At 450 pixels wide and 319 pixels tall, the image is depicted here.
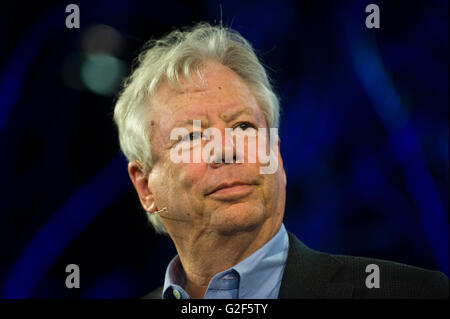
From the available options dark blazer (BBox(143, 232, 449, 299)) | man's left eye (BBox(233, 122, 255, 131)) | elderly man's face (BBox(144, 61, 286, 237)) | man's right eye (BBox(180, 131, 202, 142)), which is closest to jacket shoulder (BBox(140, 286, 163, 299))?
elderly man's face (BBox(144, 61, 286, 237))

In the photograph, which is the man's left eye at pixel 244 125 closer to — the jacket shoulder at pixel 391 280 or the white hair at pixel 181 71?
the white hair at pixel 181 71

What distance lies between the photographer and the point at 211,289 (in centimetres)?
217

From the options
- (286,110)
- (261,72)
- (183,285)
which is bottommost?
(183,285)

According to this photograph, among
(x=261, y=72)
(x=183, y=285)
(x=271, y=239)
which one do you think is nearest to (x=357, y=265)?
(x=271, y=239)

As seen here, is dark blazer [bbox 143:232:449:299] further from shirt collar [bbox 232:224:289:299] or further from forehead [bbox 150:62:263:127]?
forehead [bbox 150:62:263:127]

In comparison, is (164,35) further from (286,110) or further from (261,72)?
(286,110)

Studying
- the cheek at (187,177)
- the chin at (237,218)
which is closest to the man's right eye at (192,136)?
the cheek at (187,177)

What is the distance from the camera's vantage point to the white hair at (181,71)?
2287 millimetres

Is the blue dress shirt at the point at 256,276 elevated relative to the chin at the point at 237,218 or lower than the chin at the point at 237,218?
lower

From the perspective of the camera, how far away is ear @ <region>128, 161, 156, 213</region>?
2.38 m

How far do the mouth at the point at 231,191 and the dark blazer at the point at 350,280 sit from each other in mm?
350

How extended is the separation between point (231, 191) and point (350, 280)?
0.60 m

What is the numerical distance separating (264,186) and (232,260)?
1.13 ft

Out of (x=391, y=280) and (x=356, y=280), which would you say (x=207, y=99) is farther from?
(x=391, y=280)
